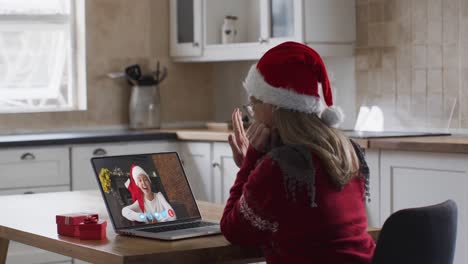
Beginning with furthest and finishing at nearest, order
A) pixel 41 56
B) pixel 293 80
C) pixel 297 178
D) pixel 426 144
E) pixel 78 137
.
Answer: pixel 41 56, pixel 78 137, pixel 426 144, pixel 293 80, pixel 297 178

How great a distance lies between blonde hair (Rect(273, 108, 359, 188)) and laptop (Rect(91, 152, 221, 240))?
1.15 feet

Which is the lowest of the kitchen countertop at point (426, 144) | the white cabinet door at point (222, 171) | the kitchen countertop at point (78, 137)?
the white cabinet door at point (222, 171)

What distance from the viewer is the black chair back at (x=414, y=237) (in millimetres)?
2049

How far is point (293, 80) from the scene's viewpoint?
237 centimetres

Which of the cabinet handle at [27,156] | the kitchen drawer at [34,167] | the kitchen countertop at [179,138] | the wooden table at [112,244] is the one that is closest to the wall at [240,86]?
the kitchen countertop at [179,138]

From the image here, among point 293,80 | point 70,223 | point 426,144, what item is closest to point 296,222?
point 293,80

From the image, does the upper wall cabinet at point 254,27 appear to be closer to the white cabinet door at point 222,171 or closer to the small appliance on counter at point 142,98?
the small appliance on counter at point 142,98

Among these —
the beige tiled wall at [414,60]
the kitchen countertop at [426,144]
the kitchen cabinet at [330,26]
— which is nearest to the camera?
the kitchen countertop at [426,144]

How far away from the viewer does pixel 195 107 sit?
607 centimetres

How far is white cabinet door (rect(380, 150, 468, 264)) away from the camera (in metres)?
3.85

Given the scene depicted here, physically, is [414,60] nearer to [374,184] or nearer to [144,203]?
[374,184]

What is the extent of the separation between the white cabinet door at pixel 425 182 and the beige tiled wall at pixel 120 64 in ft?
6.86

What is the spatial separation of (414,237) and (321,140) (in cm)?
36

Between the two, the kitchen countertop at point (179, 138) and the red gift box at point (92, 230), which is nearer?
the red gift box at point (92, 230)
